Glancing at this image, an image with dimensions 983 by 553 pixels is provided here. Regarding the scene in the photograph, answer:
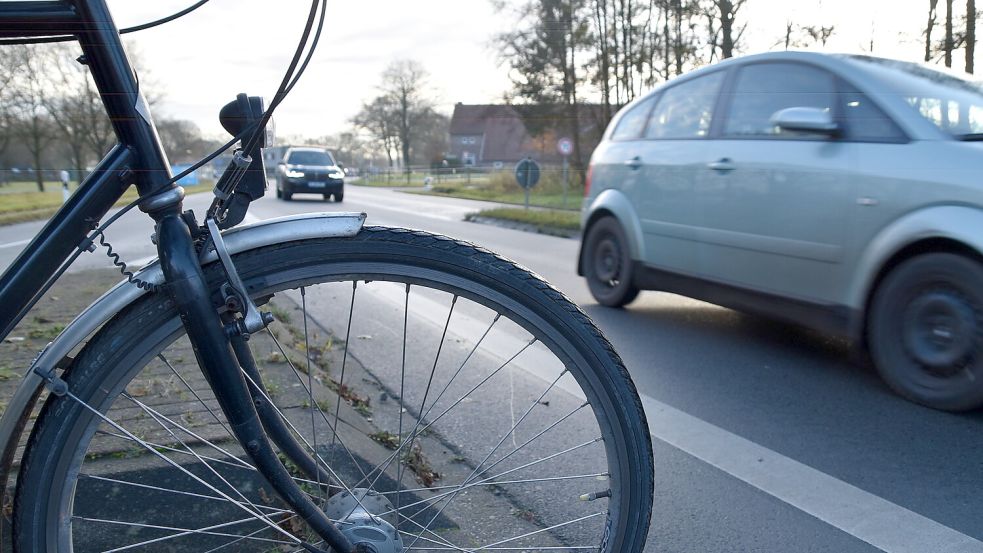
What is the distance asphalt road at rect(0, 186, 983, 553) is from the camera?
2.46 metres

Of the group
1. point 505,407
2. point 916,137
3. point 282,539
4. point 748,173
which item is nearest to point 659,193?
point 748,173

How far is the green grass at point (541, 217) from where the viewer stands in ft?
42.9

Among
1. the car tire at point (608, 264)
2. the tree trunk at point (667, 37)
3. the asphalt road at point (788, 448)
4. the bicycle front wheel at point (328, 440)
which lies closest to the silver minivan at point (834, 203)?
the car tire at point (608, 264)

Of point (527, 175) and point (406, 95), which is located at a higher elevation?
point (406, 95)

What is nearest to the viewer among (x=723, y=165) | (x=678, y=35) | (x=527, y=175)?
(x=678, y=35)

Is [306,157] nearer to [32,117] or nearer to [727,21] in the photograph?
[727,21]

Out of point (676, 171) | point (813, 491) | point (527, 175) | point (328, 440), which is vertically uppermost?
point (676, 171)

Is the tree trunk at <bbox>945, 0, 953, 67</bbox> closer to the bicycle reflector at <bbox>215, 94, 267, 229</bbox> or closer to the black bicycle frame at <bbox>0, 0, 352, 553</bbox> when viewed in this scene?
the bicycle reflector at <bbox>215, 94, 267, 229</bbox>

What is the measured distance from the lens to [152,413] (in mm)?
1620

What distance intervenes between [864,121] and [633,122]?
2.12m

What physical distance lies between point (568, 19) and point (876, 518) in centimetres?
220

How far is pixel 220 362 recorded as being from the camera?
1419 mm

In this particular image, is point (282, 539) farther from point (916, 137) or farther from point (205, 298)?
point (916, 137)

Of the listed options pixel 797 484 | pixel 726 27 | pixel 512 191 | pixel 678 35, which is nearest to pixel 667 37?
pixel 678 35
